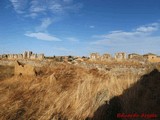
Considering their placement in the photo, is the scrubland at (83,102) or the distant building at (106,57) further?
the distant building at (106,57)

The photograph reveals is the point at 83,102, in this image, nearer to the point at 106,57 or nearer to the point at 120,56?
the point at 120,56

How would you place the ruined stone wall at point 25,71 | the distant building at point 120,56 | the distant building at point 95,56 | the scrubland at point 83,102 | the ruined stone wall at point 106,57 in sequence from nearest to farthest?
the scrubland at point 83,102 < the ruined stone wall at point 25,71 < the distant building at point 120,56 < the ruined stone wall at point 106,57 < the distant building at point 95,56

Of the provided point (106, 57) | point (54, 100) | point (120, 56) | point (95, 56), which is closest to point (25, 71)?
point (54, 100)

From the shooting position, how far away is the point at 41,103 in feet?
21.3

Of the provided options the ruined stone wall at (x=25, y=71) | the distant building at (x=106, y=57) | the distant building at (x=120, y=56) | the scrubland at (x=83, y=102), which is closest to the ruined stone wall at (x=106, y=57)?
the distant building at (x=106, y=57)

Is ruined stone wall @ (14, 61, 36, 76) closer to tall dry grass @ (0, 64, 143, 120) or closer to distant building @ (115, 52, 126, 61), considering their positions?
tall dry grass @ (0, 64, 143, 120)

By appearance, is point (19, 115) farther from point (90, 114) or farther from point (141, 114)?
point (141, 114)

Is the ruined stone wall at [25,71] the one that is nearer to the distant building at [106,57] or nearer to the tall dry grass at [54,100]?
the tall dry grass at [54,100]

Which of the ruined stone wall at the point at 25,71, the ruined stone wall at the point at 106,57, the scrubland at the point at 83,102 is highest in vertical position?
the ruined stone wall at the point at 106,57

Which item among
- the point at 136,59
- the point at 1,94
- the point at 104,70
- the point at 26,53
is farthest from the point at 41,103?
the point at 26,53

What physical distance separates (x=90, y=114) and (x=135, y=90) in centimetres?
188

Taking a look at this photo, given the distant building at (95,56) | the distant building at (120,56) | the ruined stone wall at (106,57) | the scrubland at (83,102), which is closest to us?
the scrubland at (83,102)

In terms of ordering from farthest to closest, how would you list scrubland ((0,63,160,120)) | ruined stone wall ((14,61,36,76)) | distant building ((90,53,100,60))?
distant building ((90,53,100,60)) < ruined stone wall ((14,61,36,76)) < scrubland ((0,63,160,120))

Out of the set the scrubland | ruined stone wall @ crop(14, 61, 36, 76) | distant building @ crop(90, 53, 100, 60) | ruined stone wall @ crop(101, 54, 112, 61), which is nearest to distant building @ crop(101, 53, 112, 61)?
ruined stone wall @ crop(101, 54, 112, 61)
